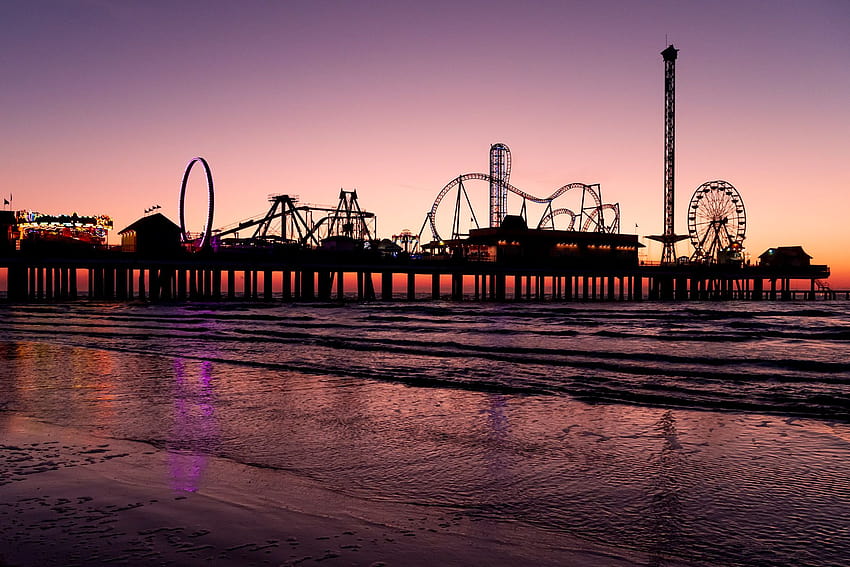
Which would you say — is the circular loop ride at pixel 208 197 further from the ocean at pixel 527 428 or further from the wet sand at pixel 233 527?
the wet sand at pixel 233 527

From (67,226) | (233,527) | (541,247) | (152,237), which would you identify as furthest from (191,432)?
(67,226)

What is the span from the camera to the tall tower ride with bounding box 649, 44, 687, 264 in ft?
336

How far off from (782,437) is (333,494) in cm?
510

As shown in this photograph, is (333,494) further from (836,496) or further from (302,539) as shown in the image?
(836,496)

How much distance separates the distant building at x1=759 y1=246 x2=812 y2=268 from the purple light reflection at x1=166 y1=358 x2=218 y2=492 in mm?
115335

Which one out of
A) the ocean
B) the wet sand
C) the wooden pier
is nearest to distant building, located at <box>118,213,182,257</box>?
the wooden pier

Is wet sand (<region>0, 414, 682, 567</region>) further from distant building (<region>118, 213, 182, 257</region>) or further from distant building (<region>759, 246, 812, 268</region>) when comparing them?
distant building (<region>759, 246, 812, 268</region>)

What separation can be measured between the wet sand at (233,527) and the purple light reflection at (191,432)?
135 mm

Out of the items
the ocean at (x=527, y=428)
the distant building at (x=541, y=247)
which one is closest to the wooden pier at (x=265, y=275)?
the distant building at (x=541, y=247)

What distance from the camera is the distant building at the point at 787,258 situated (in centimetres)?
11106

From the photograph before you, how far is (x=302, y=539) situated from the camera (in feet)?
12.5

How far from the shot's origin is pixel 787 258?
366 feet

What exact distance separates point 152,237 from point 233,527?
70.2 meters

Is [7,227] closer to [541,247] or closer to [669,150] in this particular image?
[541,247]
